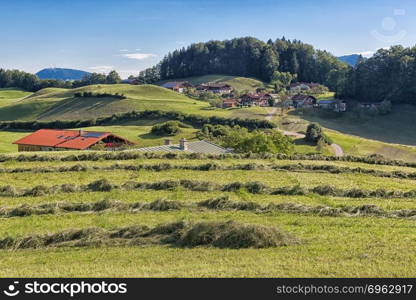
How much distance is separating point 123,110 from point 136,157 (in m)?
79.3

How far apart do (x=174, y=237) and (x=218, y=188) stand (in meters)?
8.86

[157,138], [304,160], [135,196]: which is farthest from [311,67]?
[135,196]

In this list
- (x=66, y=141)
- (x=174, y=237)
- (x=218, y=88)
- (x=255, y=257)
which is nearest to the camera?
(x=255, y=257)

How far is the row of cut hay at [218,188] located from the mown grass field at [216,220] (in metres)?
0.24

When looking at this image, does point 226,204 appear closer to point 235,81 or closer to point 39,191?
point 39,191

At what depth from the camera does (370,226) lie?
16812mm

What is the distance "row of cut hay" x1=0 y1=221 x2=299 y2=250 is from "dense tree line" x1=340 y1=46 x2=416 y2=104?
11503cm

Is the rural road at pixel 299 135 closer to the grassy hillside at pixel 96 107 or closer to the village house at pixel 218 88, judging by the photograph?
the grassy hillside at pixel 96 107

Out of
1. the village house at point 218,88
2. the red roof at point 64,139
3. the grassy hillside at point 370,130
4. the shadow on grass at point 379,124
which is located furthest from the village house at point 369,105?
the red roof at point 64,139

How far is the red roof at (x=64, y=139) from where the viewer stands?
58972 mm

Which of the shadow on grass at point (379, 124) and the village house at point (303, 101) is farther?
the village house at point (303, 101)

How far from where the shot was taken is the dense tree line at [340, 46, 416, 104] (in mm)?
116000

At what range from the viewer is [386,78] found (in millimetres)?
121750

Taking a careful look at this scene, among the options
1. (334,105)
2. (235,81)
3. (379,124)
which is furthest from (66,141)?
(235,81)
